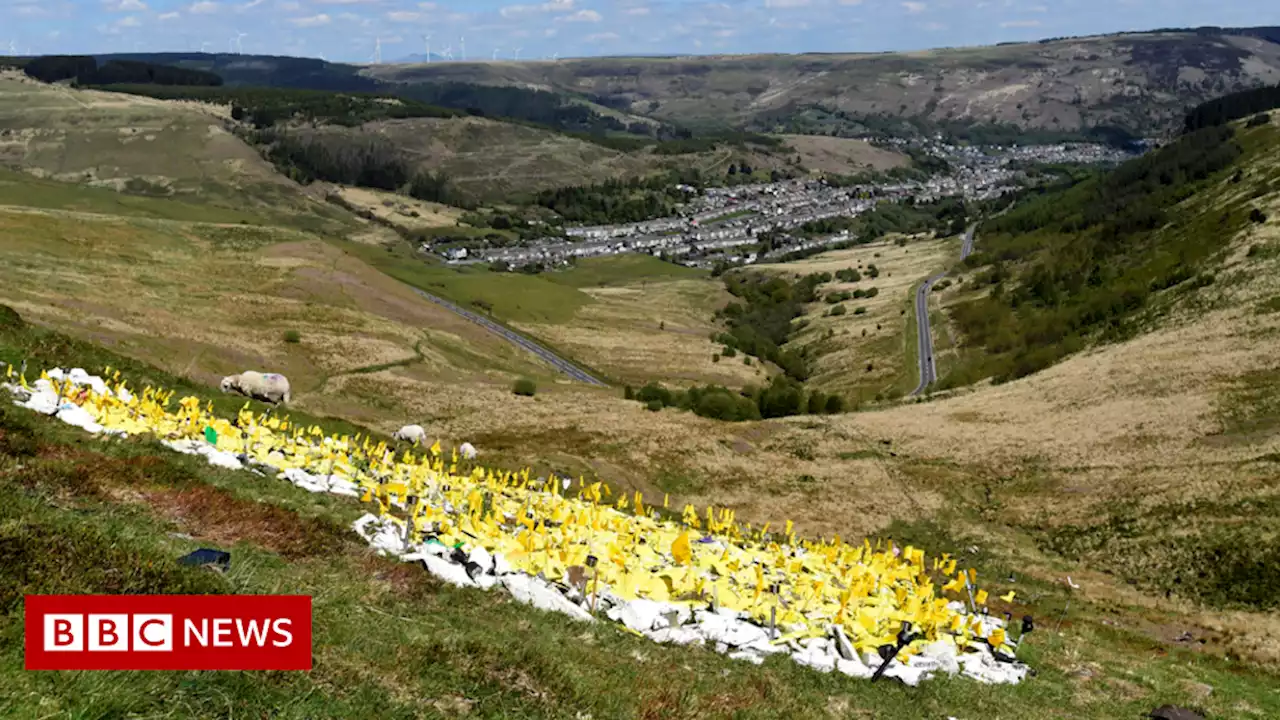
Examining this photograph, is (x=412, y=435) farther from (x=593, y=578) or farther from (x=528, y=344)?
(x=528, y=344)

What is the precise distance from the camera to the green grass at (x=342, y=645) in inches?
399

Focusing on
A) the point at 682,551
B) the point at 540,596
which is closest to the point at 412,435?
the point at 682,551

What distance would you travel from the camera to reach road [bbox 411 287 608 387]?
134125mm

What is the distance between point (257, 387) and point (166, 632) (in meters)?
55.9

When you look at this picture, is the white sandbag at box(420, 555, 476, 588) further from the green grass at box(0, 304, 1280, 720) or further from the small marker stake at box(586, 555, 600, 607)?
the small marker stake at box(586, 555, 600, 607)

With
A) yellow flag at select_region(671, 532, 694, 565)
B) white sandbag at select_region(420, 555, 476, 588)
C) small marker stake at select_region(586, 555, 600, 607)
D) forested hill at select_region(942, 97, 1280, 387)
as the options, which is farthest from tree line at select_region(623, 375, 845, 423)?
white sandbag at select_region(420, 555, 476, 588)

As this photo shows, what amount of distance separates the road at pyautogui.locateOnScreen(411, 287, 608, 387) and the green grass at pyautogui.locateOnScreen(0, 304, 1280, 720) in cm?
10360

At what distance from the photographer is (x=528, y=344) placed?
483 feet

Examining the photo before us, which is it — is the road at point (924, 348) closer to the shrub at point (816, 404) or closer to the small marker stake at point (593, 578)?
the shrub at point (816, 404)

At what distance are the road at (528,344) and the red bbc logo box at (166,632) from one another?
113910 mm

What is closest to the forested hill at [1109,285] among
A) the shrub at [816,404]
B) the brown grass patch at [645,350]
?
the shrub at [816,404]

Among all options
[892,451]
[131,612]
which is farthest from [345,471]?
[892,451]

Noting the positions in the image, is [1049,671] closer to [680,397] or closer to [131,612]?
[131,612]

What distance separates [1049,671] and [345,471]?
22.8 m
